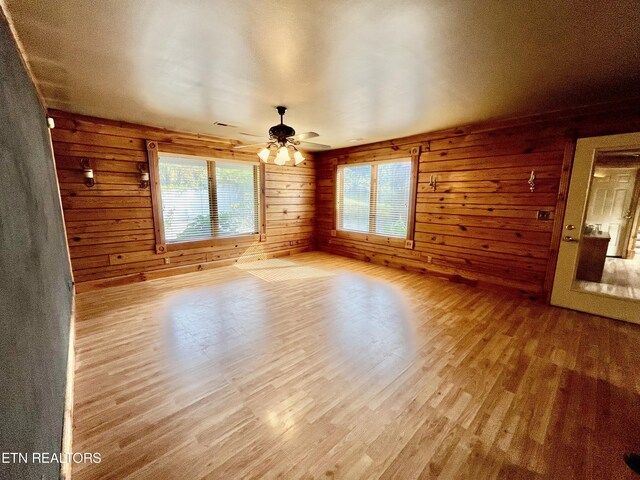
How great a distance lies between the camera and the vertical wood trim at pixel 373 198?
5574mm

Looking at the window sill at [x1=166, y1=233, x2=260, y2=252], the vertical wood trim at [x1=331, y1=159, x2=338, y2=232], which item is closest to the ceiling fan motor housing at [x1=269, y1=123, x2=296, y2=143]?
the window sill at [x1=166, y1=233, x2=260, y2=252]

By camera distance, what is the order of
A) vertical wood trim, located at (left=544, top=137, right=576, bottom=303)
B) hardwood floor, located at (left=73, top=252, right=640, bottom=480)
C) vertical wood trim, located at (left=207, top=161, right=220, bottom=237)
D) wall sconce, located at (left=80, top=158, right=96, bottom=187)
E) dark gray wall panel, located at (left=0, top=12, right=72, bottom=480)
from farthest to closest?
vertical wood trim, located at (left=207, top=161, right=220, bottom=237) < wall sconce, located at (left=80, top=158, right=96, bottom=187) < vertical wood trim, located at (left=544, top=137, right=576, bottom=303) < hardwood floor, located at (left=73, top=252, right=640, bottom=480) < dark gray wall panel, located at (left=0, top=12, right=72, bottom=480)

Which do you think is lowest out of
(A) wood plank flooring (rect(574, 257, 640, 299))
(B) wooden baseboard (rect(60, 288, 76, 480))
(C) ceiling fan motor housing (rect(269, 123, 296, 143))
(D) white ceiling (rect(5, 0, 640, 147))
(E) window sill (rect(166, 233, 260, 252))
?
(B) wooden baseboard (rect(60, 288, 76, 480))

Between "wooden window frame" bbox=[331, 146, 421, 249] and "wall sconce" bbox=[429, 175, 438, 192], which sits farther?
"wooden window frame" bbox=[331, 146, 421, 249]

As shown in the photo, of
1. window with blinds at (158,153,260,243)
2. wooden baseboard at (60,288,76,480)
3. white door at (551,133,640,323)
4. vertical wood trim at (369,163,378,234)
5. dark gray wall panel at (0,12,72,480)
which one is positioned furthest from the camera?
vertical wood trim at (369,163,378,234)

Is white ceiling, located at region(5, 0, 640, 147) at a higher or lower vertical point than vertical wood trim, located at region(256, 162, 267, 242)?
higher

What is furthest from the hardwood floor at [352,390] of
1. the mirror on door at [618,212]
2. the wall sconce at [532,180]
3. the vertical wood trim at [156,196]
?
the mirror on door at [618,212]

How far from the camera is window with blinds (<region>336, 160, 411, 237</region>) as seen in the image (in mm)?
5152

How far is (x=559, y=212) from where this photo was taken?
337 cm

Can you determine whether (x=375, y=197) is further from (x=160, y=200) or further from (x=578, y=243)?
(x=160, y=200)

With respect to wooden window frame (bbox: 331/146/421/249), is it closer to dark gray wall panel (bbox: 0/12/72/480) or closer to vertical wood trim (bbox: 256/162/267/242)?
vertical wood trim (bbox: 256/162/267/242)

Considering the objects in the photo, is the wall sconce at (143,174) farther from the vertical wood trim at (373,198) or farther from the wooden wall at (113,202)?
the vertical wood trim at (373,198)

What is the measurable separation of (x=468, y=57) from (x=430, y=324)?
253 cm

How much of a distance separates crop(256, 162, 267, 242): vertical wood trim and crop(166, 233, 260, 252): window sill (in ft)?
0.49
